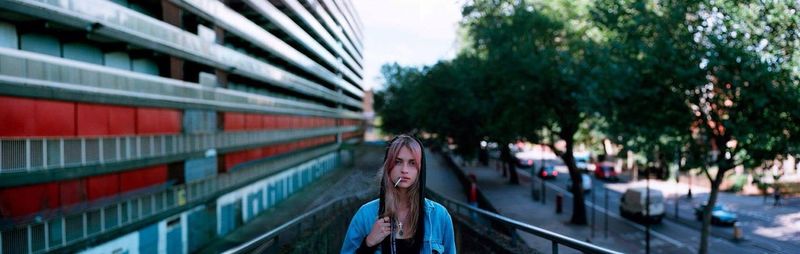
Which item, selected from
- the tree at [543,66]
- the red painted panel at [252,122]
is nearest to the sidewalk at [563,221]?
the tree at [543,66]

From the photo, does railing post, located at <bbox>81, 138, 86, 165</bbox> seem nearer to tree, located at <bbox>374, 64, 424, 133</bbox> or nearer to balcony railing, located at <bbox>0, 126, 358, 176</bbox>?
balcony railing, located at <bbox>0, 126, 358, 176</bbox>

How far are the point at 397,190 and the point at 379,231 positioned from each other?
229 millimetres

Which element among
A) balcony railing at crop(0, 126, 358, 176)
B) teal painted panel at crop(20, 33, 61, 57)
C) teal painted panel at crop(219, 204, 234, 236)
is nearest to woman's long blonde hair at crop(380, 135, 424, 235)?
balcony railing at crop(0, 126, 358, 176)

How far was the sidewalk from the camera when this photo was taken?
2269 centimetres

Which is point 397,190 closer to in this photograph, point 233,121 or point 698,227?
point 698,227

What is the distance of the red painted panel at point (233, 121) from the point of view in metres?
29.2

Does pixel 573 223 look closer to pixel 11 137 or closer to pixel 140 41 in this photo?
pixel 140 41

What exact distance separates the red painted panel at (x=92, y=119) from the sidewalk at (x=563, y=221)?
16241 millimetres

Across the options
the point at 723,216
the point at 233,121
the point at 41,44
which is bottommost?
the point at 723,216

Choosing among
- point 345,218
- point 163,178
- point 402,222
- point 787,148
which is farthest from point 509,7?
point 402,222

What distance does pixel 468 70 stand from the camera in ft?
109

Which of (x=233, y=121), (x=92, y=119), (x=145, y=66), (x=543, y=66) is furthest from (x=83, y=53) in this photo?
(x=543, y=66)

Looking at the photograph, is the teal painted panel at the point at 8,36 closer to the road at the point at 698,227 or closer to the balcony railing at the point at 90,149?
the balcony railing at the point at 90,149

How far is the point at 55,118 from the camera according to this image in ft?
53.4
